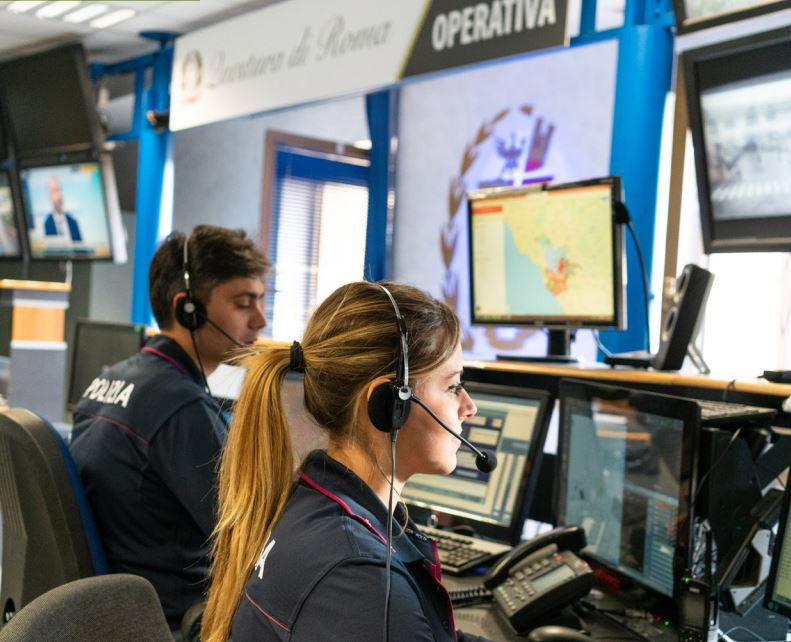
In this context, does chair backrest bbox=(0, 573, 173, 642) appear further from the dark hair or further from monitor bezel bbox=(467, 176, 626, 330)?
monitor bezel bbox=(467, 176, 626, 330)

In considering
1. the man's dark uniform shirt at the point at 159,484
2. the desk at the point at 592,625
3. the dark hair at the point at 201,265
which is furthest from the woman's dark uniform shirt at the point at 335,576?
the dark hair at the point at 201,265

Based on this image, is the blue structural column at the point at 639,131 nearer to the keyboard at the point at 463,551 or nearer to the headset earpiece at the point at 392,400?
the keyboard at the point at 463,551

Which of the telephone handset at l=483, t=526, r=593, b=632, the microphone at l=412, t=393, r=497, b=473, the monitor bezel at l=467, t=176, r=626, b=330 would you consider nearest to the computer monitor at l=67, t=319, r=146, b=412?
the monitor bezel at l=467, t=176, r=626, b=330

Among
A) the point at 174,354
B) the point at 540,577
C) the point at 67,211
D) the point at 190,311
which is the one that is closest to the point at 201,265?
the point at 190,311

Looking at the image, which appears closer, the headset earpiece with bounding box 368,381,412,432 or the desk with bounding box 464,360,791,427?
the headset earpiece with bounding box 368,381,412,432

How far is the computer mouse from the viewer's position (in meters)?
1.51

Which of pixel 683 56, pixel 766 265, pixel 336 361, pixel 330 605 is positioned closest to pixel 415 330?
pixel 336 361

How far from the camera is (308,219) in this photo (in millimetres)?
6555

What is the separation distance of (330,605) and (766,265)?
404cm

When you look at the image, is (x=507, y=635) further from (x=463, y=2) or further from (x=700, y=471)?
(x=463, y=2)

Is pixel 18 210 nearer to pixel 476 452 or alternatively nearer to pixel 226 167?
pixel 226 167

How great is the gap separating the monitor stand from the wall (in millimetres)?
4558

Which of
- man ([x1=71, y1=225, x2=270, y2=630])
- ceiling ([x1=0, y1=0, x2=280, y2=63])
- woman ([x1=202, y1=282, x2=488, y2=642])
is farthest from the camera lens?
ceiling ([x1=0, y1=0, x2=280, y2=63])

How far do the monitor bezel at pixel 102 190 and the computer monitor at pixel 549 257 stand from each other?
3.52m
